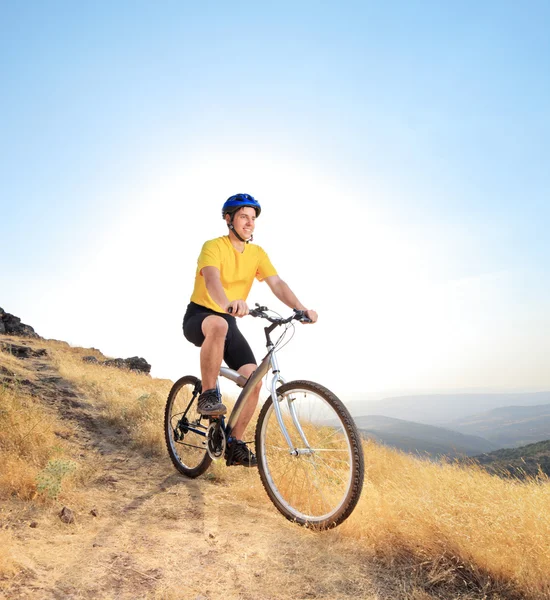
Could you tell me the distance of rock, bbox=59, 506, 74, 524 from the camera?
376 cm

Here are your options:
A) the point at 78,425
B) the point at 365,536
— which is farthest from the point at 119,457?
the point at 365,536

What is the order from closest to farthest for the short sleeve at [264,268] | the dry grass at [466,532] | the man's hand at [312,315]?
1. the dry grass at [466,532]
2. the man's hand at [312,315]
3. the short sleeve at [264,268]

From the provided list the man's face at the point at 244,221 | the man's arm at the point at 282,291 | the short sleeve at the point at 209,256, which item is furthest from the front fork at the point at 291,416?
the man's face at the point at 244,221

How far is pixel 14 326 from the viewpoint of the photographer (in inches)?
1222

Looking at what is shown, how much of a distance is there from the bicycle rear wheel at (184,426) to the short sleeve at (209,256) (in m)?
1.73

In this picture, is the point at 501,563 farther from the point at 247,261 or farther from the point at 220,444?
the point at 247,261

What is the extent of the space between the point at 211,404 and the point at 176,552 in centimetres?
149

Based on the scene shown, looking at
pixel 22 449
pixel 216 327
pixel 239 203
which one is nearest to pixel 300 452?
pixel 216 327

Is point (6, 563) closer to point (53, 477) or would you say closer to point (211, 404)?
point (53, 477)

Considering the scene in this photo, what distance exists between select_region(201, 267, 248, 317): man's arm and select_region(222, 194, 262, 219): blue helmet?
712mm

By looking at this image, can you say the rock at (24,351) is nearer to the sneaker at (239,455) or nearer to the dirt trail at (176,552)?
the dirt trail at (176,552)

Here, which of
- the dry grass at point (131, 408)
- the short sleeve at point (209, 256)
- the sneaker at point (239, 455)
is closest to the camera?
the sneaker at point (239, 455)

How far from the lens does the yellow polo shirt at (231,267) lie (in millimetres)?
4809

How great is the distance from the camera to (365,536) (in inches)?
138
